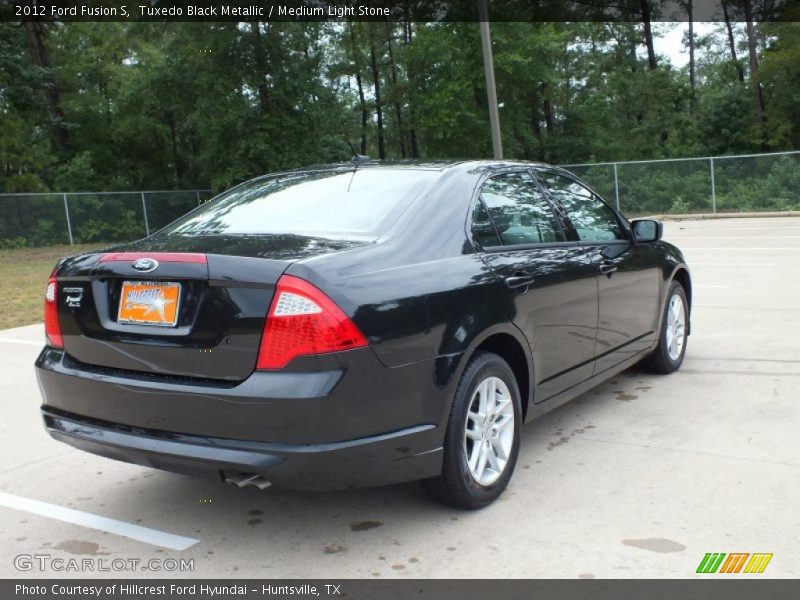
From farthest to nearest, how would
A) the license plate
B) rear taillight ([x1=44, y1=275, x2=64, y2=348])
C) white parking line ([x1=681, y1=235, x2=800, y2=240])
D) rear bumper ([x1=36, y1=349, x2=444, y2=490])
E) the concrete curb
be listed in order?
the concrete curb < white parking line ([x1=681, y1=235, x2=800, y2=240]) < rear taillight ([x1=44, y1=275, x2=64, y2=348]) < the license plate < rear bumper ([x1=36, y1=349, x2=444, y2=490])

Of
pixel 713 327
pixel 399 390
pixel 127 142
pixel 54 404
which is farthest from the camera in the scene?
pixel 127 142

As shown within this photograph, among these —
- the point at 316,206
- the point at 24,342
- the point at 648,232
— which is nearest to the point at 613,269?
the point at 648,232

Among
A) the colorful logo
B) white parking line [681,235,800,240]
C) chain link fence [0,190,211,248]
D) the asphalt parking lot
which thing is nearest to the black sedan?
the asphalt parking lot

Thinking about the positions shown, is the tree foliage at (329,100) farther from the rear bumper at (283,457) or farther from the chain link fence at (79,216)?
the rear bumper at (283,457)

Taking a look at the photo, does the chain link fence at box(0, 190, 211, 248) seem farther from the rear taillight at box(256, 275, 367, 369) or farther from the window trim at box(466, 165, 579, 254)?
the rear taillight at box(256, 275, 367, 369)

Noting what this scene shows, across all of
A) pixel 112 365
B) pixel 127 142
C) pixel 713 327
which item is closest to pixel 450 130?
pixel 127 142

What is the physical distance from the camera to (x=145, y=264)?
316cm

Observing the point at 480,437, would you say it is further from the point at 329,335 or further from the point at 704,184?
the point at 704,184

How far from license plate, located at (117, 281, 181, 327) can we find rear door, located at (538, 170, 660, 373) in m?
2.46

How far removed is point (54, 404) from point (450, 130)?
3228 centimetres

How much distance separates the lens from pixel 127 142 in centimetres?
3344

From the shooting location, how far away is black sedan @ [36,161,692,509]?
2.92 meters

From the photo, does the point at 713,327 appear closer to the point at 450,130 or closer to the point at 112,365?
the point at 112,365

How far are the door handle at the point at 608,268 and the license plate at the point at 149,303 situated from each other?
2692 mm
